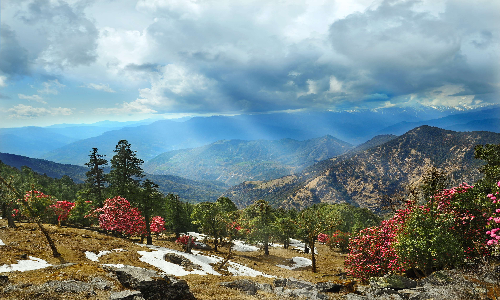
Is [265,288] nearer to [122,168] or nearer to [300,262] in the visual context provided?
[300,262]

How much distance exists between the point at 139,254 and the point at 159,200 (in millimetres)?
15126

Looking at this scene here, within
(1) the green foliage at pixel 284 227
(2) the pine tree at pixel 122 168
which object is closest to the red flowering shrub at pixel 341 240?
(1) the green foliage at pixel 284 227

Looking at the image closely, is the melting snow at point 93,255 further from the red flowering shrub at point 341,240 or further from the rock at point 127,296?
the red flowering shrub at point 341,240

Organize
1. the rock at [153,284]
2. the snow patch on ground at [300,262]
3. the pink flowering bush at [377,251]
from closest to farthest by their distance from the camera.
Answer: the rock at [153,284], the pink flowering bush at [377,251], the snow patch on ground at [300,262]

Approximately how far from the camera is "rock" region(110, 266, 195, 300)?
15.3m

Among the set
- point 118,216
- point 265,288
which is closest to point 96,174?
point 118,216

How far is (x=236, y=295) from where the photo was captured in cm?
1895

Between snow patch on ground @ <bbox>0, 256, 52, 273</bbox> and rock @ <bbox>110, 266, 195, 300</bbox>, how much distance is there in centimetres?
999

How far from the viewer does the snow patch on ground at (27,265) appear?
775 inches

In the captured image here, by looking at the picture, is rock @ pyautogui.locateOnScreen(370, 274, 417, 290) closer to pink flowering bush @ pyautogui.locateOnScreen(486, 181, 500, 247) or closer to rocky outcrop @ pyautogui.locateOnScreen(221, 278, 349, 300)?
rocky outcrop @ pyautogui.locateOnScreen(221, 278, 349, 300)

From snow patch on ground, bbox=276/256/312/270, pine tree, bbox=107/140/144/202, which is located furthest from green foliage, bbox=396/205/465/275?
pine tree, bbox=107/140/144/202

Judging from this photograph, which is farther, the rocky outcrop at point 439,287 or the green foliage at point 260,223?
the green foliage at point 260,223

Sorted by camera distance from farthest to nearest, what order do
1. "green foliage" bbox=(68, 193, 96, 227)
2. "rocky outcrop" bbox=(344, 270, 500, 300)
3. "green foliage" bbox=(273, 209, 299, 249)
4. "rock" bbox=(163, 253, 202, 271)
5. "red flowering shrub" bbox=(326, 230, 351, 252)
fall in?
"red flowering shrub" bbox=(326, 230, 351, 252) → "green foliage" bbox=(68, 193, 96, 227) → "green foliage" bbox=(273, 209, 299, 249) → "rock" bbox=(163, 253, 202, 271) → "rocky outcrop" bbox=(344, 270, 500, 300)

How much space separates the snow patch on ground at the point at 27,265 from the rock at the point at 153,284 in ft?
32.8
